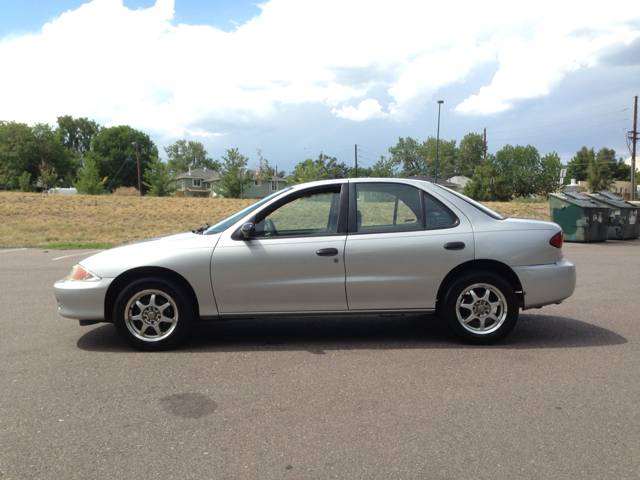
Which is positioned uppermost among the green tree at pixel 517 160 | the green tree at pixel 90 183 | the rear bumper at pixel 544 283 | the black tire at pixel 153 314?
the green tree at pixel 517 160

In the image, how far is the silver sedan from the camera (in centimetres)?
504

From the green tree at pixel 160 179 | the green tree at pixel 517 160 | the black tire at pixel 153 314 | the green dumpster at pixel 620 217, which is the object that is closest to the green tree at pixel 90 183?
the green tree at pixel 160 179

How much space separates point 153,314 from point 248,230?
1.17m

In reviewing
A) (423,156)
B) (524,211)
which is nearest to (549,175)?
(423,156)

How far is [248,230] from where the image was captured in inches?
199

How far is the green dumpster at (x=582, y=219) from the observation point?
55.2ft

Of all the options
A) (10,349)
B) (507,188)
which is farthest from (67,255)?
(507,188)

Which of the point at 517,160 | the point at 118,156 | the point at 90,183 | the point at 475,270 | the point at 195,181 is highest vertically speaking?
the point at 517,160

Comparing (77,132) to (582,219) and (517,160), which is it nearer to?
(517,160)

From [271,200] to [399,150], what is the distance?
4912 inches

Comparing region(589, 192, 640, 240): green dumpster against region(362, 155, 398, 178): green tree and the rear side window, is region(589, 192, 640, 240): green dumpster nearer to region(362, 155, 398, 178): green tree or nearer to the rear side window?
the rear side window

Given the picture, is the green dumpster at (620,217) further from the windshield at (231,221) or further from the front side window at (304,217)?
the windshield at (231,221)

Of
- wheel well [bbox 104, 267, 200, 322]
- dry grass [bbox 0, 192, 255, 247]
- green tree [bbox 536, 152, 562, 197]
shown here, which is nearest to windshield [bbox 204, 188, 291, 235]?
wheel well [bbox 104, 267, 200, 322]

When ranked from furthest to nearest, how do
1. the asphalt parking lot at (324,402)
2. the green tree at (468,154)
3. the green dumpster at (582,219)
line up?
the green tree at (468,154), the green dumpster at (582,219), the asphalt parking lot at (324,402)
